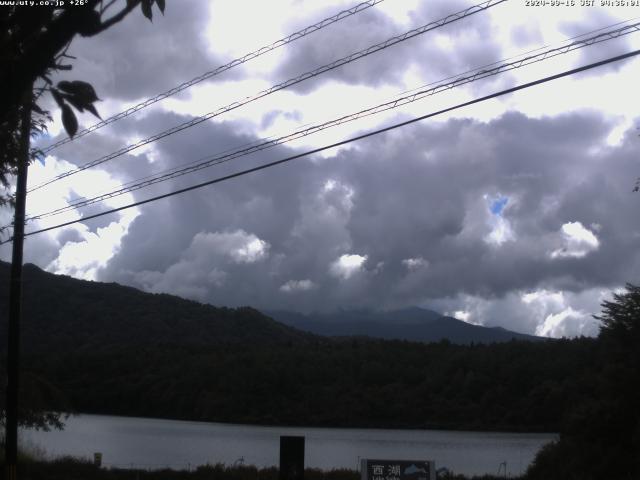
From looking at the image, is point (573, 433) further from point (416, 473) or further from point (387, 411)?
point (387, 411)

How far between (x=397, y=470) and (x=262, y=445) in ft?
143

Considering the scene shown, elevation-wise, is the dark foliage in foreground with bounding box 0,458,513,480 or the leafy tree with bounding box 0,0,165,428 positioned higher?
the leafy tree with bounding box 0,0,165,428

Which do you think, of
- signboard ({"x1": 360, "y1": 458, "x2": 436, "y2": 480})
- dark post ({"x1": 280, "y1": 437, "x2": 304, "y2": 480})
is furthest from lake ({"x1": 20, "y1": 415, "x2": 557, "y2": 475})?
signboard ({"x1": 360, "y1": 458, "x2": 436, "y2": 480})

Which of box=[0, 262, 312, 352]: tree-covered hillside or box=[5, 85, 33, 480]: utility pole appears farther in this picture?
box=[0, 262, 312, 352]: tree-covered hillside

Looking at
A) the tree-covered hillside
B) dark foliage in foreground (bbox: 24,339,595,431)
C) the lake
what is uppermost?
the tree-covered hillside

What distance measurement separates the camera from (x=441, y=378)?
263 ft

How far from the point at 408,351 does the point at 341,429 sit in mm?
15151

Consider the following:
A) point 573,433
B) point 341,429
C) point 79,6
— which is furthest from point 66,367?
point 79,6

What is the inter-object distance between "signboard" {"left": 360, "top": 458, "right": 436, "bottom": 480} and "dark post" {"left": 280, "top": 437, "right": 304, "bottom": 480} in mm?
2553

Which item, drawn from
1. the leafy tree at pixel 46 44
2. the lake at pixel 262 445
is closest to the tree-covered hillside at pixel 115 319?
the lake at pixel 262 445

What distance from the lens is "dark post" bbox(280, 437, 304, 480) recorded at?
1953 cm

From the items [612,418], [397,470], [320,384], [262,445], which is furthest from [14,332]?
[320,384]

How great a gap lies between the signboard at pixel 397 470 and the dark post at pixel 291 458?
2553 millimetres

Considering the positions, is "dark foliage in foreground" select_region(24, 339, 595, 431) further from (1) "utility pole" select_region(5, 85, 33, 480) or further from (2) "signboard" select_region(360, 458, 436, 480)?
(2) "signboard" select_region(360, 458, 436, 480)
